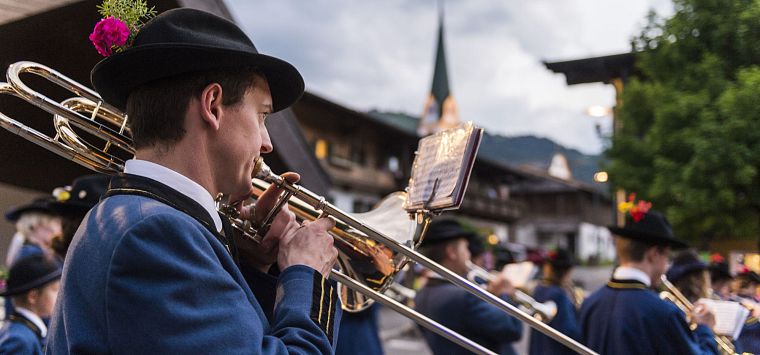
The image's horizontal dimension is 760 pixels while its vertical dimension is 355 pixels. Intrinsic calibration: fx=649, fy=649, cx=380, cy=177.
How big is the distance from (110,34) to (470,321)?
3.67m

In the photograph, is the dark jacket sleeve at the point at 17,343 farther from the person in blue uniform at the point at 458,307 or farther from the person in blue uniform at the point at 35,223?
the person in blue uniform at the point at 458,307

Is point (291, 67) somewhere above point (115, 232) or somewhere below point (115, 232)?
above

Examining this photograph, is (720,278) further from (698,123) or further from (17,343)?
(17,343)

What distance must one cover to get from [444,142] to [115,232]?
1.10m

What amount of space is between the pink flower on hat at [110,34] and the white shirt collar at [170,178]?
304 mm

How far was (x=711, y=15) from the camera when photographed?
990 cm

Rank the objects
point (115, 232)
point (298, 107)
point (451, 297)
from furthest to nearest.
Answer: point (298, 107)
point (451, 297)
point (115, 232)

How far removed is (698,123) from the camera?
10672 millimetres

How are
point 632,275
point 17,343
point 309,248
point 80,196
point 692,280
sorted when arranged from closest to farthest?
point 309,248 → point 17,343 → point 80,196 → point 632,275 → point 692,280

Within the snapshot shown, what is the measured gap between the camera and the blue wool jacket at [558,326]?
19.7ft

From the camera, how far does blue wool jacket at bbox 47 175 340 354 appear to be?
1321 mm

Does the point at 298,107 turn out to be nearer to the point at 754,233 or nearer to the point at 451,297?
the point at 754,233

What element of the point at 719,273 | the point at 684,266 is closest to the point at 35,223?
the point at 684,266

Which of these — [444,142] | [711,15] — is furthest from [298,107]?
[444,142]
